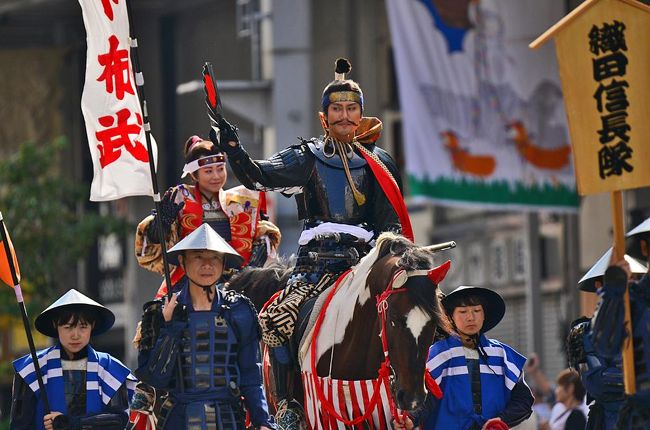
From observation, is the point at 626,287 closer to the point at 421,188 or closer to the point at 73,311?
the point at 73,311

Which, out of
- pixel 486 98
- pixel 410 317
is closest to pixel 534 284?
pixel 486 98

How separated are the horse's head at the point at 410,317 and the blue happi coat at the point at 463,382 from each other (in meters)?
1.33

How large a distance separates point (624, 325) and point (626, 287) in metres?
0.21

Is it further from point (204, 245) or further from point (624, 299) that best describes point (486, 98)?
point (624, 299)

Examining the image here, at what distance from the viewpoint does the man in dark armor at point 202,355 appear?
11.6 m

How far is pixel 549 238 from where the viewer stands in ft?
97.3

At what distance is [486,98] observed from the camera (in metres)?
23.9

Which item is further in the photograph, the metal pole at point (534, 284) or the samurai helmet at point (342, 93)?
the metal pole at point (534, 284)

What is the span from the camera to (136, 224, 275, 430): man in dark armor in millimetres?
11602

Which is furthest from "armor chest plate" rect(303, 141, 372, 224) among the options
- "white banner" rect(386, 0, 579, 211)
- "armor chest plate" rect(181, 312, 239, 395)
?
"white banner" rect(386, 0, 579, 211)

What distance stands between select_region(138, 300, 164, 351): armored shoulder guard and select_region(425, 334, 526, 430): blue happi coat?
2180mm

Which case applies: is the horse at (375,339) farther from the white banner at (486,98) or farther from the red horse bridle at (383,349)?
the white banner at (486,98)

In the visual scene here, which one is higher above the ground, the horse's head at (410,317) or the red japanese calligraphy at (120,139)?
the red japanese calligraphy at (120,139)

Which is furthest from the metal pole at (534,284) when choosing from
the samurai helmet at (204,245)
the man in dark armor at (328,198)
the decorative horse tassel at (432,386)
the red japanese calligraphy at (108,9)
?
the samurai helmet at (204,245)
